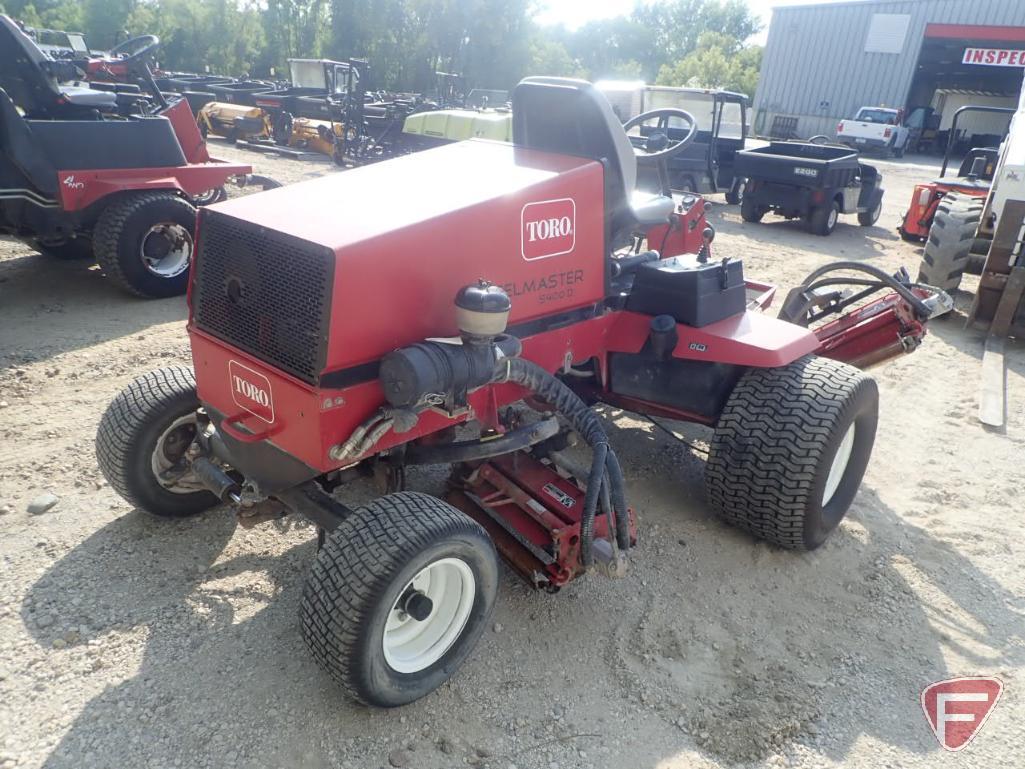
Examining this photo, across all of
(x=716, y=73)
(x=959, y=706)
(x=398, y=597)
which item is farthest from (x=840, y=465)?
(x=716, y=73)

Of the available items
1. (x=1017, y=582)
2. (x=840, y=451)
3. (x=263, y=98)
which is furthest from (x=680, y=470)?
(x=263, y=98)

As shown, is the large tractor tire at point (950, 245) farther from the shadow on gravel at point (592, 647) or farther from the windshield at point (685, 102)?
the windshield at point (685, 102)

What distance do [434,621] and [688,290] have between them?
1726 millimetres

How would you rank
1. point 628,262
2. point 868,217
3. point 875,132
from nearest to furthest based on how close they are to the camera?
point 628,262, point 868,217, point 875,132

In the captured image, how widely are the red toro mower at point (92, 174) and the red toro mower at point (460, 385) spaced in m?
3.45

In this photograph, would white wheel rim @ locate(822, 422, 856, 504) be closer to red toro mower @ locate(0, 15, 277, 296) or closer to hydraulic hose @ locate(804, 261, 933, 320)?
hydraulic hose @ locate(804, 261, 933, 320)

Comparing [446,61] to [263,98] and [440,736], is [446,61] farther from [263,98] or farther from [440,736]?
[440,736]

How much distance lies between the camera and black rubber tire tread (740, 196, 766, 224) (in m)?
11.0

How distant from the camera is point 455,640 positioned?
2.43 metres

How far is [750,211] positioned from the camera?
437 inches

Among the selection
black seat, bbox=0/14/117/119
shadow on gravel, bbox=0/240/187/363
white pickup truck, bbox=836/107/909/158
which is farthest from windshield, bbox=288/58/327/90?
white pickup truck, bbox=836/107/909/158

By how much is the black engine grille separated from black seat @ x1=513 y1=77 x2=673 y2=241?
50.2 inches

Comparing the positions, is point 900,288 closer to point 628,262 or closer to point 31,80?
point 628,262

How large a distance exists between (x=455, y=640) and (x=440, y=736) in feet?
0.93
